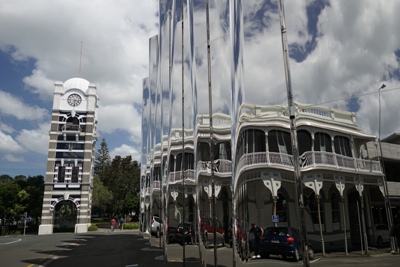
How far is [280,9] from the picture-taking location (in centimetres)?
283

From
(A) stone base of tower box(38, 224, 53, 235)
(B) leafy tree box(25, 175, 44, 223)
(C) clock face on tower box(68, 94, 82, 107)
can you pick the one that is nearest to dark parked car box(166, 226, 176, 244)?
(A) stone base of tower box(38, 224, 53, 235)

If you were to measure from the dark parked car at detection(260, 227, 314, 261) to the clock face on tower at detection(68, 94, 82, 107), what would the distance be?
48039 millimetres

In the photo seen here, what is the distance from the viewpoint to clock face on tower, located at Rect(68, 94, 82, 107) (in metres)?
46.9

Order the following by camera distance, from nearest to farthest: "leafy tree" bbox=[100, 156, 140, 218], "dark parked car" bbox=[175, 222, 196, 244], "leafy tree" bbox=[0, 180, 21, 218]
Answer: "dark parked car" bbox=[175, 222, 196, 244] → "leafy tree" bbox=[0, 180, 21, 218] → "leafy tree" bbox=[100, 156, 140, 218]

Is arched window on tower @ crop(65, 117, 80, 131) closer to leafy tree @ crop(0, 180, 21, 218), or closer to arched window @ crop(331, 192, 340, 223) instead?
leafy tree @ crop(0, 180, 21, 218)

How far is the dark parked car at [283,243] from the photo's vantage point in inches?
92.3

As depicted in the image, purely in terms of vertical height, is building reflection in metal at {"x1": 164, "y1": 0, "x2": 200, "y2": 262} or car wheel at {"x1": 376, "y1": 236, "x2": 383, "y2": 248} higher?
building reflection in metal at {"x1": 164, "y1": 0, "x2": 200, "y2": 262}

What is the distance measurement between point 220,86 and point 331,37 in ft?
6.85

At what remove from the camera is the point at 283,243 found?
8.08 ft

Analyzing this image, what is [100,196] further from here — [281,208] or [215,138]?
[281,208]

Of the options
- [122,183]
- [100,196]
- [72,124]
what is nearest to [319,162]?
[72,124]

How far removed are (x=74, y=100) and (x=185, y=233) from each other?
148 feet

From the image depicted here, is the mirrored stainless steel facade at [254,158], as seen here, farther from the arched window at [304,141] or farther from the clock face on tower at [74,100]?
the clock face on tower at [74,100]

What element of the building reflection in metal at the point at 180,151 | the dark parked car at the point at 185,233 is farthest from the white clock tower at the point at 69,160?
the dark parked car at the point at 185,233
